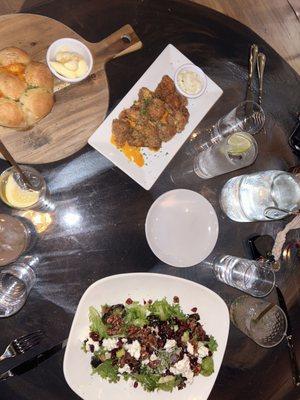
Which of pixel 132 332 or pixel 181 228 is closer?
pixel 132 332

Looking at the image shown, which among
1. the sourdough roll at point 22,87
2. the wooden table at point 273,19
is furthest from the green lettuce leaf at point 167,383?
the wooden table at point 273,19

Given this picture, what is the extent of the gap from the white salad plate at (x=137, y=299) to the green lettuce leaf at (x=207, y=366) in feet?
0.10

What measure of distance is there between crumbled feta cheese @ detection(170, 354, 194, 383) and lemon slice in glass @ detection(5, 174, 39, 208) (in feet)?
3.57

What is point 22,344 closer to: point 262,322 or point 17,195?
point 17,195

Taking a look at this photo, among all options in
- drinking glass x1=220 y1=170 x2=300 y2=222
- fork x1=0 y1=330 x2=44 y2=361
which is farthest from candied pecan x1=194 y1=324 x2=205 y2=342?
fork x1=0 y1=330 x2=44 y2=361

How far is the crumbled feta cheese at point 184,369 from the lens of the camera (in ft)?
7.48

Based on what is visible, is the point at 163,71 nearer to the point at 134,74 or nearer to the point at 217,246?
the point at 134,74

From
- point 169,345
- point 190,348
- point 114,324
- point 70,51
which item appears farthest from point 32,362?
point 70,51

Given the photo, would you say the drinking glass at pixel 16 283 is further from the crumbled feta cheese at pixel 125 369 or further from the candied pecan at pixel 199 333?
the candied pecan at pixel 199 333

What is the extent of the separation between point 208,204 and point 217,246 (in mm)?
250

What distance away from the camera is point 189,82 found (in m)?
2.56

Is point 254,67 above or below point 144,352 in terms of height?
above

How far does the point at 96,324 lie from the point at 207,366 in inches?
24.2

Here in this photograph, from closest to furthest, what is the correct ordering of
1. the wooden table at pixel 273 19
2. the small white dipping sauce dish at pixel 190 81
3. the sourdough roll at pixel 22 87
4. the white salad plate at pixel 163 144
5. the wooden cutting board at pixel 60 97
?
1. the sourdough roll at pixel 22 87
2. the wooden cutting board at pixel 60 97
3. the white salad plate at pixel 163 144
4. the small white dipping sauce dish at pixel 190 81
5. the wooden table at pixel 273 19
